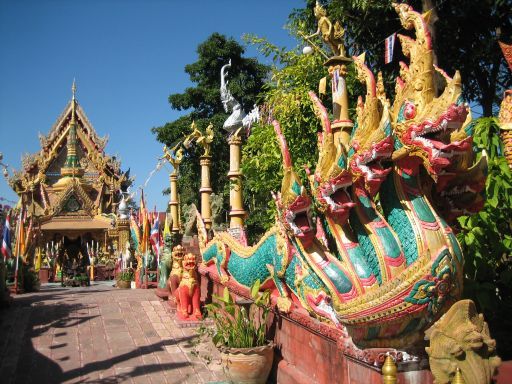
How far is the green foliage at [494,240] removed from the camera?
610 centimetres

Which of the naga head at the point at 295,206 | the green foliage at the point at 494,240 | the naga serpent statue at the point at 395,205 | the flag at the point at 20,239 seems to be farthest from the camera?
the flag at the point at 20,239

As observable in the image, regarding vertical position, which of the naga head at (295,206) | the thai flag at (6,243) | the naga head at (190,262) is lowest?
the naga head at (190,262)

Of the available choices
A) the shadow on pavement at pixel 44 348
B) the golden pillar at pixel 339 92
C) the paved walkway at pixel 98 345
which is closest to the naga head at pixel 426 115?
the golden pillar at pixel 339 92

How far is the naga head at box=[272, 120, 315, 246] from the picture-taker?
516 centimetres

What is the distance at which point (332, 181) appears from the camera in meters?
4.62

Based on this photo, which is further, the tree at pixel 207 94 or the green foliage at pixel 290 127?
the tree at pixel 207 94

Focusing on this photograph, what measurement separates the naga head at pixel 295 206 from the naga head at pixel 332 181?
0.26 meters

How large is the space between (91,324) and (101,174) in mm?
25907

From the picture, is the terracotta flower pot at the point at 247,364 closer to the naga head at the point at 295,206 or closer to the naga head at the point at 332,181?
the naga head at the point at 295,206

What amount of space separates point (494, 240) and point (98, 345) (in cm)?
639

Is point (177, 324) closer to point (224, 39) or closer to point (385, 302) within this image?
point (385, 302)

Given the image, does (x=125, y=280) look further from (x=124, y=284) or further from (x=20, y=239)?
(x=20, y=239)

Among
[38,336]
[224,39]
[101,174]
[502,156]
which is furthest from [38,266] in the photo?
[502,156]

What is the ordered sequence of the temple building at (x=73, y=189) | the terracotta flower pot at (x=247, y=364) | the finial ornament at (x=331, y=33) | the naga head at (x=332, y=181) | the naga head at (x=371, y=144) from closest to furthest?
the naga head at (x=371, y=144) → the naga head at (x=332, y=181) → the terracotta flower pot at (x=247, y=364) → the finial ornament at (x=331, y=33) → the temple building at (x=73, y=189)
